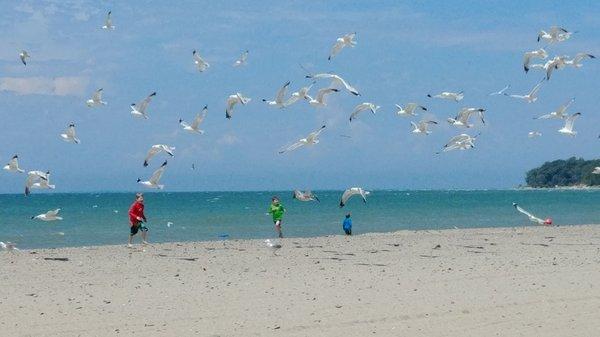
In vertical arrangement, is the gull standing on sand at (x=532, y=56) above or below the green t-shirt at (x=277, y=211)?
above

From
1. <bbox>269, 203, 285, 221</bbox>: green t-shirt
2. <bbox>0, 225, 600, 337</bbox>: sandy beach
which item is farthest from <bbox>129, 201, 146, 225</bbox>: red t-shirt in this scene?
<bbox>269, 203, 285, 221</bbox>: green t-shirt

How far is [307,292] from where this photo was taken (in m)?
14.9

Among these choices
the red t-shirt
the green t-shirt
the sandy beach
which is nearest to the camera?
the sandy beach

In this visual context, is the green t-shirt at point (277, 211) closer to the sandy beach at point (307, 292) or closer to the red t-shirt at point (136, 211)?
the sandy beach at point (307, 292)

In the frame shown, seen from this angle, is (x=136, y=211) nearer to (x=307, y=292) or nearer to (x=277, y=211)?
(x=277, y=211)

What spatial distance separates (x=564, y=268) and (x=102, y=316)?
882 centimetres

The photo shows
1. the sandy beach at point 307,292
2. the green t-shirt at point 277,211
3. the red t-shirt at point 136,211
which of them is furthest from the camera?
the green t-shirt at point 277,211

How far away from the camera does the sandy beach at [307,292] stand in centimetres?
1190

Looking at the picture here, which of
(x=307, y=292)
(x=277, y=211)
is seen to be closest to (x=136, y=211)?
(x=277, y=211)

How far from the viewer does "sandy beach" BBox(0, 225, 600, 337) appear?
39.0 feet

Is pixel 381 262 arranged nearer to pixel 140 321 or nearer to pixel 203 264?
pixel 203 264

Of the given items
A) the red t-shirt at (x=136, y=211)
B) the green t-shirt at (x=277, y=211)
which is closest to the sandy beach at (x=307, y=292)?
the red t-shirt at (x=136, y=211)

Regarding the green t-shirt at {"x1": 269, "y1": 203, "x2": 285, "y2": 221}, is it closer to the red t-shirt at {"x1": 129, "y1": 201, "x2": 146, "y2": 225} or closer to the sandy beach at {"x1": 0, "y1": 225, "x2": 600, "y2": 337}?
the sandy beach at {"x1": 0, "y1": 225, "x2": 600, "y2": 337}

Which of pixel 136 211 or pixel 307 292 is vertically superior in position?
pixel 136 211
